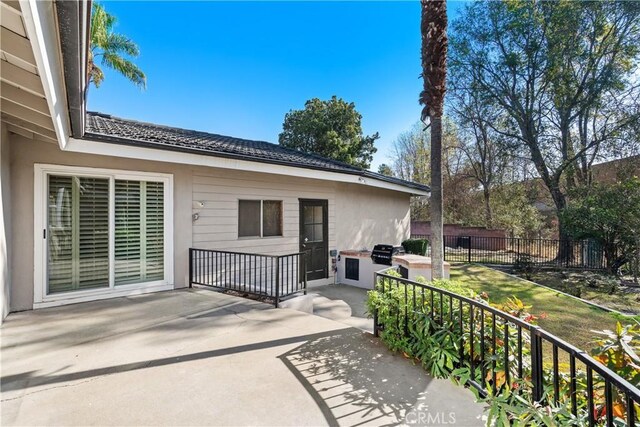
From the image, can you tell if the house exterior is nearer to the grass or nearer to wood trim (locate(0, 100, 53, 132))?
wood trim (locate(0, 100, 53, 132))

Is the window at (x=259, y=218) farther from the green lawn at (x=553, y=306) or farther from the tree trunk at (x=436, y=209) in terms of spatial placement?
the green lawn at (x=553, y=306)

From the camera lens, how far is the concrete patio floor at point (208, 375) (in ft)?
7.20

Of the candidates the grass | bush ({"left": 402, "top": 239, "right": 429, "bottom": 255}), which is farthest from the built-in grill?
the grass

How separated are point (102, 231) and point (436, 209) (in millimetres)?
5699

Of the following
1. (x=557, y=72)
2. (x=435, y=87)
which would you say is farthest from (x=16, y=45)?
(x=557, y=72)

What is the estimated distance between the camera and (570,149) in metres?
14.3

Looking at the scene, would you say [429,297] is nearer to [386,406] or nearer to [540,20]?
[386,406]

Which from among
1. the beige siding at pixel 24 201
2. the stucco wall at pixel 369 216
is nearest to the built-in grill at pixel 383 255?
the stucco wall at pixel 369 216

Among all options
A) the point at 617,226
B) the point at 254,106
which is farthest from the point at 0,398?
the point at 254,106

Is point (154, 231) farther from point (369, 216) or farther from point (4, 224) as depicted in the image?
point (369, 216)

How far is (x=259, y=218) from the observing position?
7633mm

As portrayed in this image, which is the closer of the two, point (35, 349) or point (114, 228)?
point (35, 349)

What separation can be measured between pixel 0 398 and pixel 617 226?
1492cm

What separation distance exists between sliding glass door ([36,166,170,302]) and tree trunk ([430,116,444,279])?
5.02 metres
